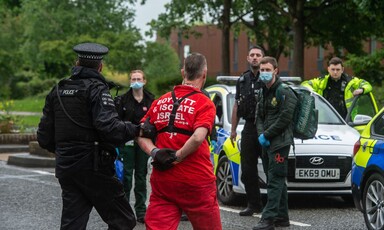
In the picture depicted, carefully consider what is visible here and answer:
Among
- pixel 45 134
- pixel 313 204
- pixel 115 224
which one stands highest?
pixel 45 134

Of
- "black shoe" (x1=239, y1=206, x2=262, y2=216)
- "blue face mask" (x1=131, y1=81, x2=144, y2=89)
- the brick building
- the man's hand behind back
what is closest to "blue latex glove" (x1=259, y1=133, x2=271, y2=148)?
"black shoe" (x1=239, y1=206, x2=262, y2=216)

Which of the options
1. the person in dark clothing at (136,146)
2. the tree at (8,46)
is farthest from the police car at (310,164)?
the tree at (8,46)

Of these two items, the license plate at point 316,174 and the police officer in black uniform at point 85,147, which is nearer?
the police officer in black uniform at point 85,147

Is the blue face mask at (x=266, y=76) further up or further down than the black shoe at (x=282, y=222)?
further up

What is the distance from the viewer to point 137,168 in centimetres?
991

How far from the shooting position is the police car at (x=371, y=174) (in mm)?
8484

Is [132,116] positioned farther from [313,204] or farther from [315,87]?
[315,87]

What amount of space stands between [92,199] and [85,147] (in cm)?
39

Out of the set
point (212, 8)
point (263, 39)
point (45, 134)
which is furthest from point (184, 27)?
point (45, 134)

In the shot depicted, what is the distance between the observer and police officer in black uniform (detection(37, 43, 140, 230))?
646cm

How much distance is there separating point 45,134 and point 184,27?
1282 inches

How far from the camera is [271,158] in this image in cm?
915

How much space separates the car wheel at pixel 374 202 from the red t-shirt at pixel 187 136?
2836 millimetres

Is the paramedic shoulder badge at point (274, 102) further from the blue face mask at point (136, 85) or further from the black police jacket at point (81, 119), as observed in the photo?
the black police jacket at point (81, 119)
